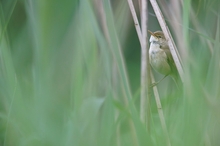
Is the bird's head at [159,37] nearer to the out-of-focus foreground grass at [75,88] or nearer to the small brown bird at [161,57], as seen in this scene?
the small brown bird at [161,57]

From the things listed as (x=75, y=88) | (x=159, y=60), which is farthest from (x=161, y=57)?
(x=75, y=88)

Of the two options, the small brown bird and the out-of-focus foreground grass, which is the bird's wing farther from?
the out-of-focus foreground grass

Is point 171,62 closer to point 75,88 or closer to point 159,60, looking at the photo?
point 159,60

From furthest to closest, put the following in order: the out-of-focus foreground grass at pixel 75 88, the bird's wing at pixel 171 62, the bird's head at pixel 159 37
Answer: the bird's head at pixel 159 37 < the bird's wing at pixel 171 62 < the out-of-focus foreground grass at pixel 75 88

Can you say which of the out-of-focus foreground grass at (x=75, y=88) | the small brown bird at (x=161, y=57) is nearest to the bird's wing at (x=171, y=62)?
the small brown bird at (x=161, y=57)

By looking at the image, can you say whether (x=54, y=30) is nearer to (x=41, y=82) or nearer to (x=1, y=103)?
(x=41, y=82)

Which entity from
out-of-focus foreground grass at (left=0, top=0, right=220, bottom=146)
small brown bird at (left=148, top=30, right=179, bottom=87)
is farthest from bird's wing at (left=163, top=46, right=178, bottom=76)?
out-of-focus foreground grass at (left=0, top=0, right=220, bottom=146)
